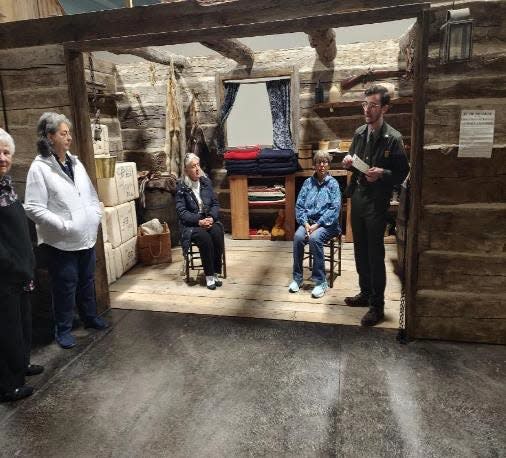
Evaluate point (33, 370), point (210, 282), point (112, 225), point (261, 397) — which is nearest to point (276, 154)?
point (210, 282)

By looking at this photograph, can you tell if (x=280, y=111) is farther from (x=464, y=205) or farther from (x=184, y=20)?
(x=464, y=205)

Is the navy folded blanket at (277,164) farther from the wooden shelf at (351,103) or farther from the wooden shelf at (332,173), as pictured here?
the wooden shelf at (351,103)

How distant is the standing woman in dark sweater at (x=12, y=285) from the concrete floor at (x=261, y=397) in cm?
18

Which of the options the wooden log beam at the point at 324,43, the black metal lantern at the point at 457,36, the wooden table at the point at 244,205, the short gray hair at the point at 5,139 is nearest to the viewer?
the short gray hair at the point at 5,139

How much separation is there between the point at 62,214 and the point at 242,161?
3329 mm

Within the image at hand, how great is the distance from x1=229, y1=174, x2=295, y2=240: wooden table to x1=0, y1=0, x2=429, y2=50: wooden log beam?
3049mm

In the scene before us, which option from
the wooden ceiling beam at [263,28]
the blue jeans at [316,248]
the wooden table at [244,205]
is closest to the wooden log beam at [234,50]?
the wooden table at [244,205]

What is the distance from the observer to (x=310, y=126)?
20.7ft

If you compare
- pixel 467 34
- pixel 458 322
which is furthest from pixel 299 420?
pixel 467 34

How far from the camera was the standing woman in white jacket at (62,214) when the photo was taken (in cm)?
296

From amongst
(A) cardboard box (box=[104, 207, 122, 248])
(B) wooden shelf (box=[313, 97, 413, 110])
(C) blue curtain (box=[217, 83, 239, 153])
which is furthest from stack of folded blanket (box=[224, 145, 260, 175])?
(A) cardboard box (box=[104, 207, 122, 248])

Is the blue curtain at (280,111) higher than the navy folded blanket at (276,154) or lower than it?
higher

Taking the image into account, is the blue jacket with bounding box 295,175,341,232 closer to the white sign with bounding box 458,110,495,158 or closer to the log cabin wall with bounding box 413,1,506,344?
the log cabin wall with bounding box 413,1,506,344

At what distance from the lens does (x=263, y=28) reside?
9.75 feet
